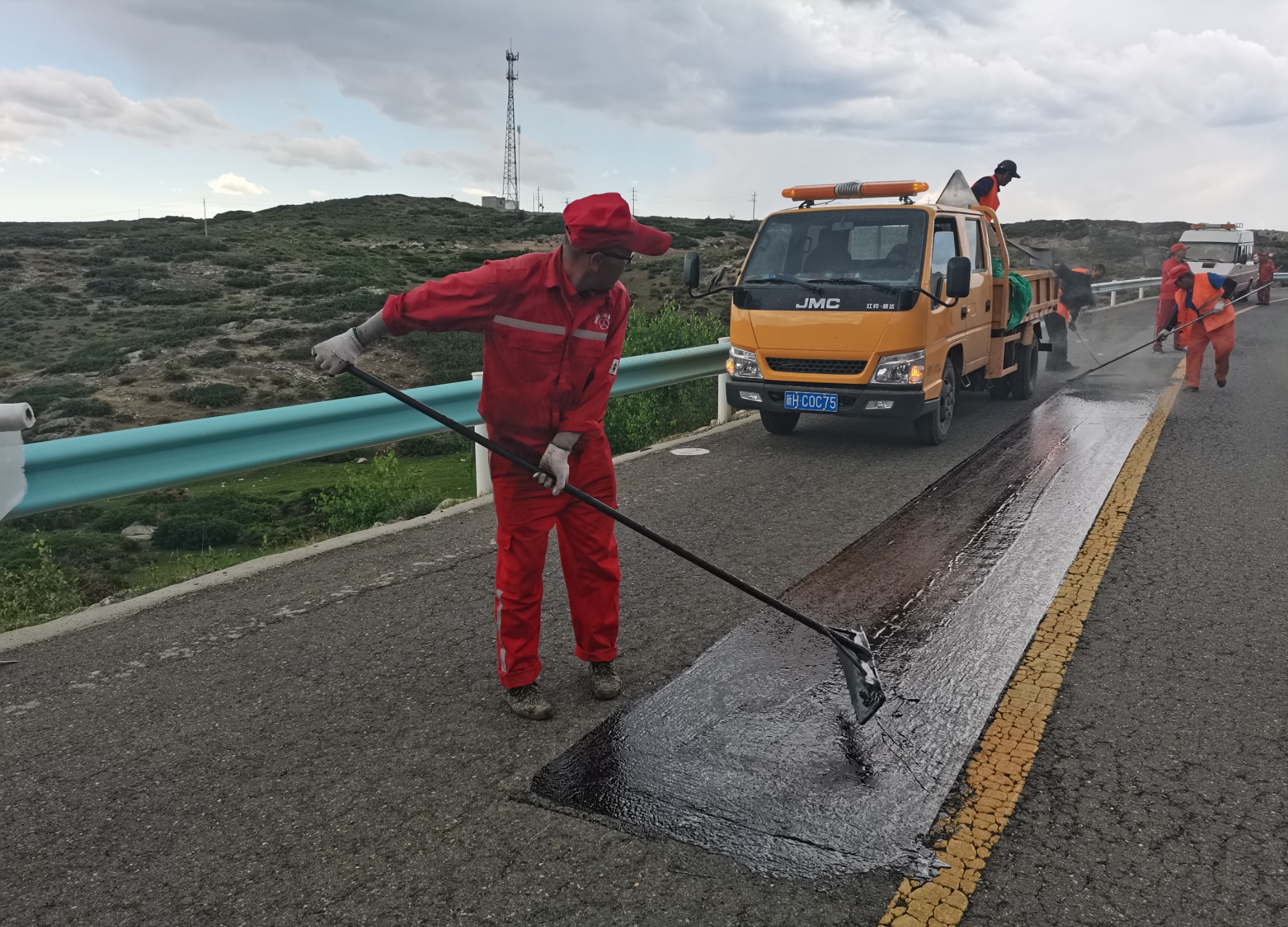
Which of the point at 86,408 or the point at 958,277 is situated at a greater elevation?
the point at 958,277

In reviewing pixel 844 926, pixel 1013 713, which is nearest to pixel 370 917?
pixel 844 926

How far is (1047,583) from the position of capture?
4.92m

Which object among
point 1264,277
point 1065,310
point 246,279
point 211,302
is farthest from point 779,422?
point 246,279

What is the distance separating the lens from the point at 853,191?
895cm

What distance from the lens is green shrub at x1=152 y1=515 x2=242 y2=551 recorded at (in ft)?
33.3

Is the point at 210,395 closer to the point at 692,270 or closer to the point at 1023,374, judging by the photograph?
the point at 692,270

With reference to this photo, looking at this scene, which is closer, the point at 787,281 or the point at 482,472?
the point at 482,472

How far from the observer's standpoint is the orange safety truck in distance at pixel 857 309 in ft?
26.0

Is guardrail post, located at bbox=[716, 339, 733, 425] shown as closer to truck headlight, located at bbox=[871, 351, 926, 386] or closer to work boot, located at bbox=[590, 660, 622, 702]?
truck headlight, located at bbox=[871, 351, 926, 386]

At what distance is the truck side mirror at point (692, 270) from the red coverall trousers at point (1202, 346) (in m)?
6.76

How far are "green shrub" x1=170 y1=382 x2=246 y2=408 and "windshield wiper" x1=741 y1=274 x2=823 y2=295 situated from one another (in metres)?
13.3

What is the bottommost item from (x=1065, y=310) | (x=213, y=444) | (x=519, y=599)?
(x=519, y=599)

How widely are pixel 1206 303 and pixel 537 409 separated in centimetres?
1087

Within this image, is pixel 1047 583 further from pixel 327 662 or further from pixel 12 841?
pixel 12 841
